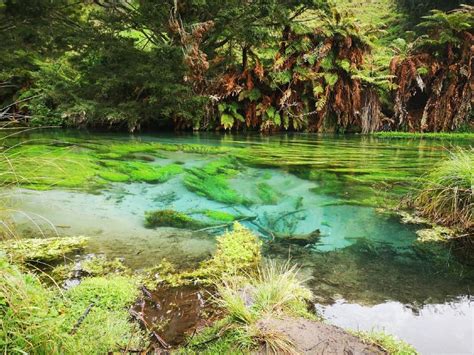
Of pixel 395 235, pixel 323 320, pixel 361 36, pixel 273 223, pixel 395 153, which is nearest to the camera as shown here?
pixel 323 320

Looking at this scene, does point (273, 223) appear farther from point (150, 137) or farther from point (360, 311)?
point (150, 137)

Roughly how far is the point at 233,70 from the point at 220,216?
8376 millimetres

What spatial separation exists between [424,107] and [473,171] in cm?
929

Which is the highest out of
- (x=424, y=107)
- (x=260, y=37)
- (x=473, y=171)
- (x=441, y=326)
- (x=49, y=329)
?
(x=260, y=37)

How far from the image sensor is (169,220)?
3.98 metres

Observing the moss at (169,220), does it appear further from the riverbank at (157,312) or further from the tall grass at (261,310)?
the tall grass at (261,310)

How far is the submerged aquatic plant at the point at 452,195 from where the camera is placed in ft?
12.4

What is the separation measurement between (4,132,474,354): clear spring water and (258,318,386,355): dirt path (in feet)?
0.87

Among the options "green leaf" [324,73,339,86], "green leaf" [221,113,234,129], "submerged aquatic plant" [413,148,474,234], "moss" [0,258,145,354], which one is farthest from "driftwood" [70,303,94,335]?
"green leaf" [324,73,339,86]

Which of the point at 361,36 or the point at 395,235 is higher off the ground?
the point at 361,36

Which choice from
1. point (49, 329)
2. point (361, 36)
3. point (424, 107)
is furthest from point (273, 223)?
point (424, 107)

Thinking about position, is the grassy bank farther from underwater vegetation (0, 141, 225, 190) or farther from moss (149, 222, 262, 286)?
moss (149, 222, 262, 286)

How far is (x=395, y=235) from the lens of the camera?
12.3 ft

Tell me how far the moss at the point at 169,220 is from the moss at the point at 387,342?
2.10 meters
